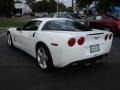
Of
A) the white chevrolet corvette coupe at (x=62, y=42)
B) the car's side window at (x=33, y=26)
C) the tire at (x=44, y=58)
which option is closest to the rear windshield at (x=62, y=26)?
the white chevrolet corvette coupe at (x=62, y=42)

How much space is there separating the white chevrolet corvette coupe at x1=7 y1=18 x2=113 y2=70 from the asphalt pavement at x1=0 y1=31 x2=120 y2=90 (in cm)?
36

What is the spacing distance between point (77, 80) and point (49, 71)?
→ 95 centimetres

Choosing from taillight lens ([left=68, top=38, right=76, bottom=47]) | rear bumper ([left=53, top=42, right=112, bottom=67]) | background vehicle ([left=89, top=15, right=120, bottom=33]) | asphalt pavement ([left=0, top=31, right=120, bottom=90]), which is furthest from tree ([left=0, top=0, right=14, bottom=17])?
taillight lens ([left=68, top=38, right=76, bottom=47])

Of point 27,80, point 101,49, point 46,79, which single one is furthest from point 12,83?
point 101,49

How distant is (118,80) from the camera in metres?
5.50

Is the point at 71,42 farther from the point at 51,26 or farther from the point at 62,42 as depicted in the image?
the point at 51,26

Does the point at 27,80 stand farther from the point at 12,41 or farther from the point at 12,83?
the point at 12,41

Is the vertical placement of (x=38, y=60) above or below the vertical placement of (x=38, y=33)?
below

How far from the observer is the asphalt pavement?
5137mm

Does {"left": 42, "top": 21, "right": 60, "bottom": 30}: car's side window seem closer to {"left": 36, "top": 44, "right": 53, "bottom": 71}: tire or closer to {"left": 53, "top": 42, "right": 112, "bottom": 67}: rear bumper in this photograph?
{"left": 36, "top": 44, "right": 53, "bottom": 71}: tire

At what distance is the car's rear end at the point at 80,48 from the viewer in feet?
17.9

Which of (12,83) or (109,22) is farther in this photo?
(109,22)

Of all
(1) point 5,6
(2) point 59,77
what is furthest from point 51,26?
(1) point 5,6

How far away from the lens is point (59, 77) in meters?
5.75
